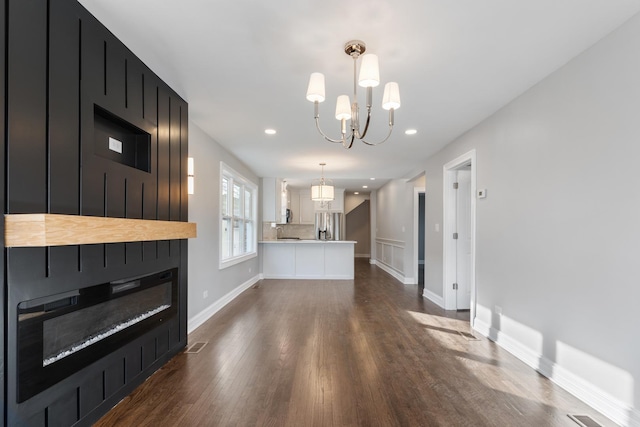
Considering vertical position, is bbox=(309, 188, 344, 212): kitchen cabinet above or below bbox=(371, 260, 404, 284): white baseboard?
above

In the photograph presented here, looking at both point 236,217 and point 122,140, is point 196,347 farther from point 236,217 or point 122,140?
point 236,217

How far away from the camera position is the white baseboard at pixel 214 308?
3590mm

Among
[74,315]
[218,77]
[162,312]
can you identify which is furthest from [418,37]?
[162,312]

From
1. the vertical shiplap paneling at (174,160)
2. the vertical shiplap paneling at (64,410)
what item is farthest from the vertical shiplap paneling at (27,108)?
the vertical shiplap paneling at (174,160)

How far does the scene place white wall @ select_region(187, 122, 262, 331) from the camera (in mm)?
3637

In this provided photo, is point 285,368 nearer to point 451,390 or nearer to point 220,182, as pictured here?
point 451,390

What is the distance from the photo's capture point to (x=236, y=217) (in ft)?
18.7

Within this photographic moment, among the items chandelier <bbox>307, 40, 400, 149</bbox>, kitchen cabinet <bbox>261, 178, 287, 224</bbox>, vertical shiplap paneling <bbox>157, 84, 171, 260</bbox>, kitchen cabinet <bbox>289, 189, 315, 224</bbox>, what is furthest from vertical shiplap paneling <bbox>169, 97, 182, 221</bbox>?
kitchen cabinet <bbox>289, 189, 315, 224</bbox>

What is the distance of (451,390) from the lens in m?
2.30

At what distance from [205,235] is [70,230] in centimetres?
242

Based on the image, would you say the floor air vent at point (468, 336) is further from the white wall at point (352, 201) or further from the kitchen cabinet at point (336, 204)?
the white wall at point (352, 201)

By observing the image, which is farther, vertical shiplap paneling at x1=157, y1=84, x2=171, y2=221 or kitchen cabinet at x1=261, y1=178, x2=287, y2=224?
kitchen cabinet at x1=261, y1=178, x2=287, y2=224

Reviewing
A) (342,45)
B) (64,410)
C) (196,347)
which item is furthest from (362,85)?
→ (196,347)

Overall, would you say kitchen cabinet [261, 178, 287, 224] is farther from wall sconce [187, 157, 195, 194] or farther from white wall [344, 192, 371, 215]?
white wall [344, 192, 371, 215]
